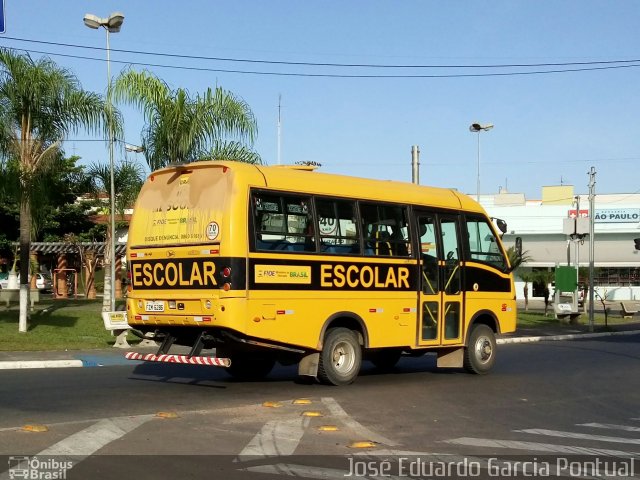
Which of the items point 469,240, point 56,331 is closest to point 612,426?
point 469,240

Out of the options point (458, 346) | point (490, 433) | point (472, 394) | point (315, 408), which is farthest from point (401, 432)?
point (458, 346)

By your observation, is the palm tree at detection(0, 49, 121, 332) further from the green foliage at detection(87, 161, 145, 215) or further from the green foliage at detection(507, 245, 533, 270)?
the green foliage at detection(507, 245, 533, 270)

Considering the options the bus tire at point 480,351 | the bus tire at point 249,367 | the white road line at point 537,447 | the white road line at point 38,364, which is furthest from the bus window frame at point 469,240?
the white road line at point 38,364

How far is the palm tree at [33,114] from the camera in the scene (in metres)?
21.6

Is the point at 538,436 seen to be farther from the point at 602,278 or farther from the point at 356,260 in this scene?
the point at 602,278

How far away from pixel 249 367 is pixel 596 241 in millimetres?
52104

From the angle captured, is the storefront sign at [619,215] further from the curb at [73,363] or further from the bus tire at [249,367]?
the bus tire at [249,367]

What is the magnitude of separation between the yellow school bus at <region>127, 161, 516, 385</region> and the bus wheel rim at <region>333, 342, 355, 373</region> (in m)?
0.02

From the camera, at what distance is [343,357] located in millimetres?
13055

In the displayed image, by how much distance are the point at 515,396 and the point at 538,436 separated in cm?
328

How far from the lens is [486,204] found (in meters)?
70.1

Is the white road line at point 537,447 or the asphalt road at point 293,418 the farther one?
the white road line at point 537,447

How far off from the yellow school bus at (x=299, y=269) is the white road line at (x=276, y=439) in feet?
7.35

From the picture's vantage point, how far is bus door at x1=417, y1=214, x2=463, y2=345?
14234mm
